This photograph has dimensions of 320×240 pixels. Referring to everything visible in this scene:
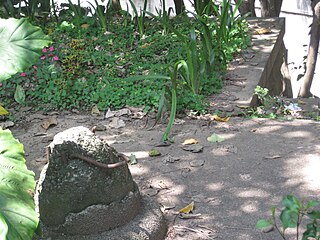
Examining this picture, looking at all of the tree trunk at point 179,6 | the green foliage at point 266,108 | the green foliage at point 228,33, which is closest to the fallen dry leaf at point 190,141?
the green foliage at point 266,108

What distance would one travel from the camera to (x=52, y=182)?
3020mm

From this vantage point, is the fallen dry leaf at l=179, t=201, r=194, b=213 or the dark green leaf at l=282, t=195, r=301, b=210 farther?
the fallen dry leaf at l=179, t=201, r=194, b=213

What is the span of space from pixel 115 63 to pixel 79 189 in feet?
10.8

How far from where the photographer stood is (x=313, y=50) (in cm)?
809

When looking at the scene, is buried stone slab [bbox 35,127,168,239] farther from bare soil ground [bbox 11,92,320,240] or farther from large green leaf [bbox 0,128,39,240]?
large green leaf [bbox 0,128,39,240]

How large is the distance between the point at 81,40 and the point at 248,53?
1.80 m

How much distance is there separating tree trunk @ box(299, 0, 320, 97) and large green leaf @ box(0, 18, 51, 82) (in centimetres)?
575

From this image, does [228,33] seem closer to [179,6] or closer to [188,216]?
[179,6]

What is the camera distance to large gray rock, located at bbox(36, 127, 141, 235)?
3.00 metres

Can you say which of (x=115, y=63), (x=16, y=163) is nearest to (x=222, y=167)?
(x=16, y=163)

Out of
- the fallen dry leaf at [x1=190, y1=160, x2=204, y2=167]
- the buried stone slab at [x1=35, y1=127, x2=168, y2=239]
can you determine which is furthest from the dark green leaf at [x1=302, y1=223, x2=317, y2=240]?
the fallen dry leaf at [x1=190, y1=160, x2=204, y2=167]

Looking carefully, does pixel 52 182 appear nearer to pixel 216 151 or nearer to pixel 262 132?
pixel 216 151

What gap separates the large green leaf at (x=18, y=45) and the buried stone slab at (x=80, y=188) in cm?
54

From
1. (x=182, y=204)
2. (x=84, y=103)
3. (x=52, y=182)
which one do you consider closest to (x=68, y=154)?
(x=52, y=182)
